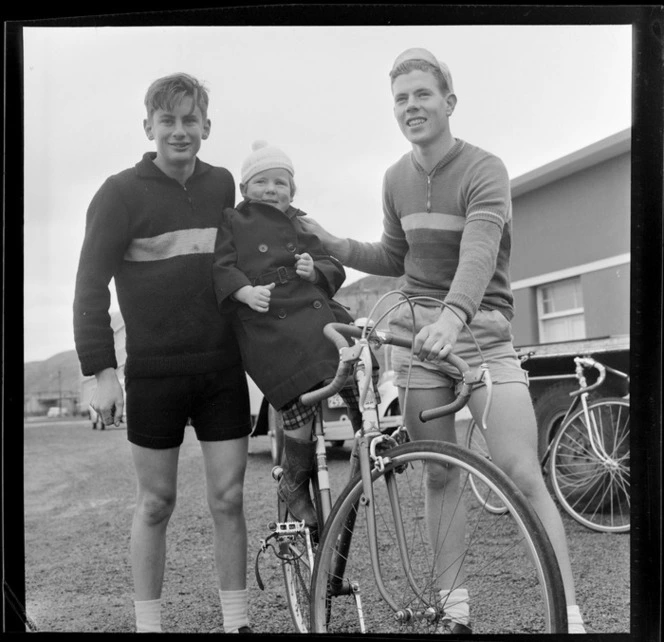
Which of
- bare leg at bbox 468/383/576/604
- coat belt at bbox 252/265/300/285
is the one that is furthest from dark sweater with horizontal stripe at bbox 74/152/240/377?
bare leg at bbox 468/383/576/604

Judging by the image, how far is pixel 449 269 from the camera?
9.64 ft

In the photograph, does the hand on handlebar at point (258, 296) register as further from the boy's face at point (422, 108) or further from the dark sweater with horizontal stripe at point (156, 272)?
the boy's face at point (422, 108)

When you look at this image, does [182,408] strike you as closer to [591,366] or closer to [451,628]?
[451,628]

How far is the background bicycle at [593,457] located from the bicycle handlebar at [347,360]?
1.28m

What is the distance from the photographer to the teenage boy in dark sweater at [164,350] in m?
3.02

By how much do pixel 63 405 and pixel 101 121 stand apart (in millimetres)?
1061

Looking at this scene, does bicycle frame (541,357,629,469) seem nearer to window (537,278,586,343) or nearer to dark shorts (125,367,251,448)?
window (537,278,586,343)

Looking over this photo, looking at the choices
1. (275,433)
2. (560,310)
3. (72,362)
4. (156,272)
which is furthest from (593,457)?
(72,362)

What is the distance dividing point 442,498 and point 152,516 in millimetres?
1021

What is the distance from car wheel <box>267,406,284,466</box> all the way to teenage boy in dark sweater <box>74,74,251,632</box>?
9 cm

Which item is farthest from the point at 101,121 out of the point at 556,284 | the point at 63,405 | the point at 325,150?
the point at 556,284

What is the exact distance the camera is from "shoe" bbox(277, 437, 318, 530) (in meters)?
2.89

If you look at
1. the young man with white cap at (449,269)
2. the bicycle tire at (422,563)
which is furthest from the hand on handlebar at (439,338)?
the bicycle tire at (422,563)

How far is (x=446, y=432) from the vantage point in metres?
2.91
